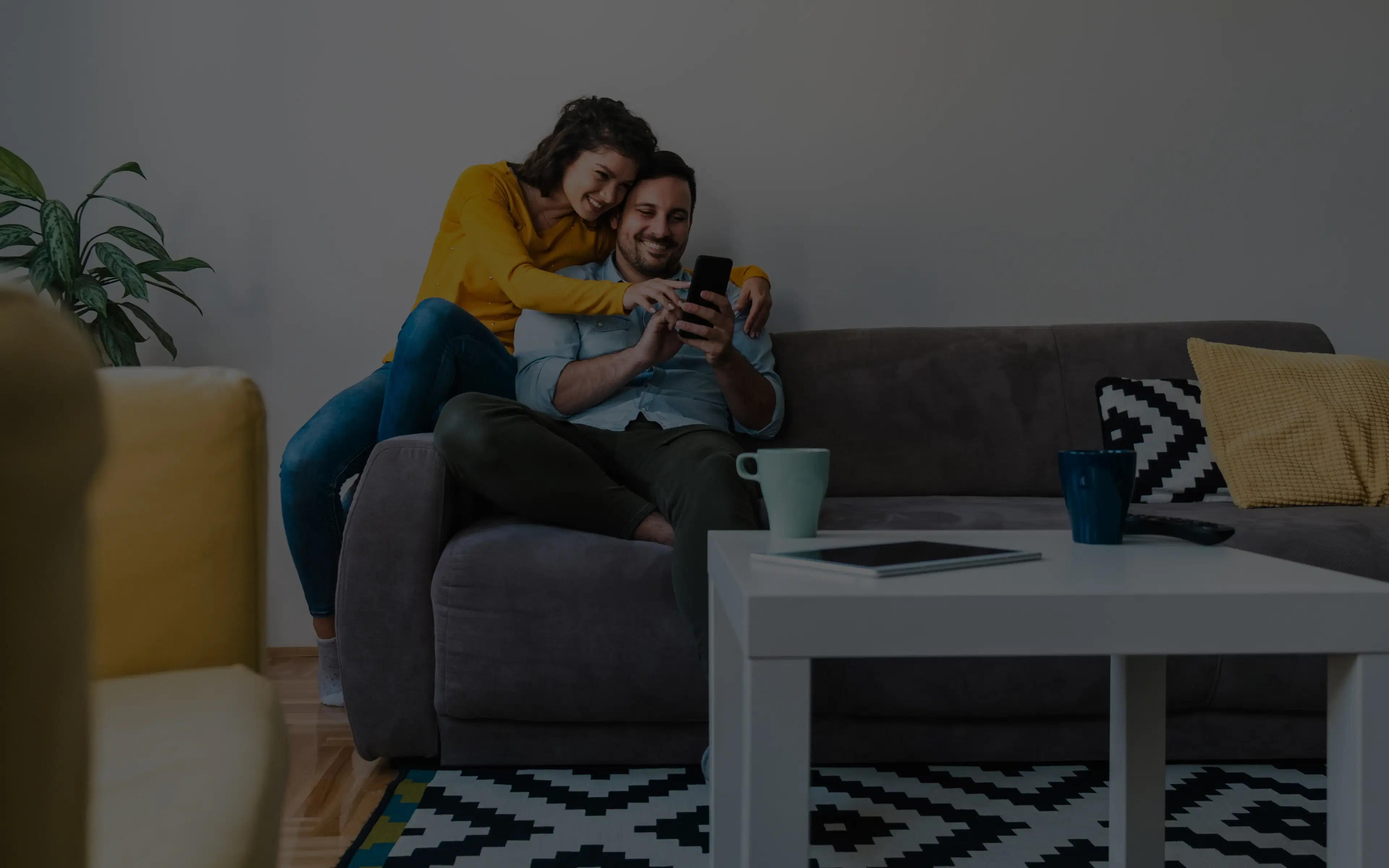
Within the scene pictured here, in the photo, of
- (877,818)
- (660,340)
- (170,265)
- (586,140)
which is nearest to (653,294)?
(660,340)

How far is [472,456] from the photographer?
1.53 meters

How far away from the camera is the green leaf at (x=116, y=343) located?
2.07 m

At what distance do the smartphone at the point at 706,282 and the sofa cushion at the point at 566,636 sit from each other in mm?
448

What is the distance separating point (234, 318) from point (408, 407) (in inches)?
33.2

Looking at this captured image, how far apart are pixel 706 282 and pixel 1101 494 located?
0.90 m

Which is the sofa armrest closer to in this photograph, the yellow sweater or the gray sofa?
the gray sofa

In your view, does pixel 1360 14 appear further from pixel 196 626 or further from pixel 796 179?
pixel 196 626

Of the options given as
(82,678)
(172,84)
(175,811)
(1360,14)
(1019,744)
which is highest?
(1360,14)

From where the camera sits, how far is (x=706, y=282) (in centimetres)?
172

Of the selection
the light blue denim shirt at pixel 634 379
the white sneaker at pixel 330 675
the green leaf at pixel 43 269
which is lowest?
the white sneaker at pixel 330 675

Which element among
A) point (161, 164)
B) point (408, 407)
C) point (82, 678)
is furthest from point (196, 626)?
point (161, 164)

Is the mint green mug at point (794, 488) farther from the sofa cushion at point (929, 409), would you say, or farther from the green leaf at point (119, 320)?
the green leaf at point (119, 320)

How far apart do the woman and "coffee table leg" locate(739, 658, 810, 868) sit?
1182 millimetres

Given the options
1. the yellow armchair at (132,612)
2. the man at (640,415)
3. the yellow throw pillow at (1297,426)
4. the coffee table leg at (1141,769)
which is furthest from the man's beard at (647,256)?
the yellow armchair at (132,612)
